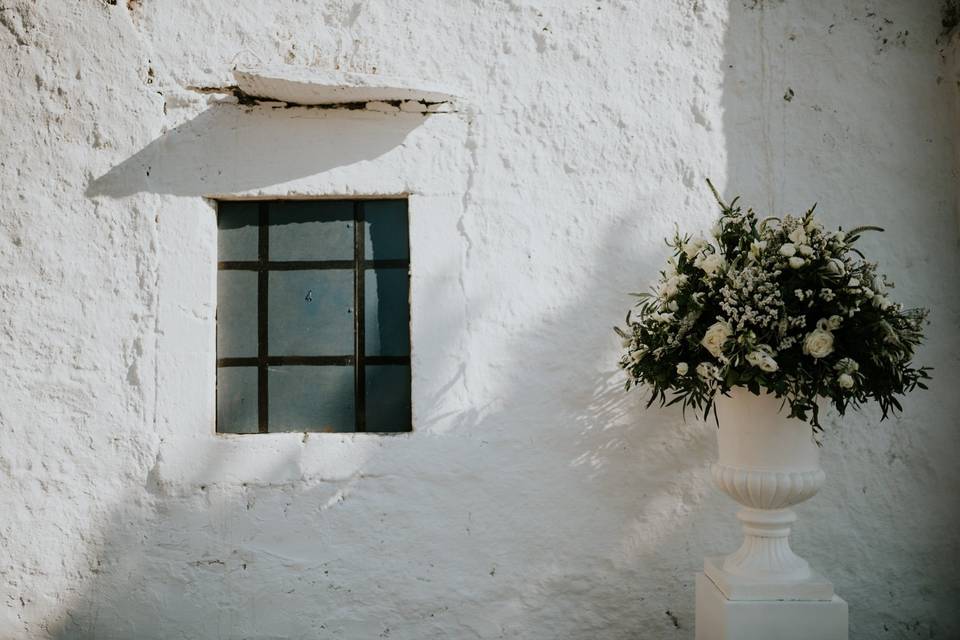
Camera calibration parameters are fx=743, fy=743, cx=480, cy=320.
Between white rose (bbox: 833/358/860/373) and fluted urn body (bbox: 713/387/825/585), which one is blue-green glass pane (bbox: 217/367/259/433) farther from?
white rose (bbox: 833/358/860/373)

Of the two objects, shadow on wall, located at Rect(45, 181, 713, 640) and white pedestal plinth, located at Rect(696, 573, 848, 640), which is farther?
shadow on wall, located at Rect(45, 181, 713, 640)

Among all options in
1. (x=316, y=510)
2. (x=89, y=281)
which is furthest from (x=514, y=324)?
(x=89, y=281)

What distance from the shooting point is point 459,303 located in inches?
119

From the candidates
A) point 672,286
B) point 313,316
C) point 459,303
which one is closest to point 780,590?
point 672,286

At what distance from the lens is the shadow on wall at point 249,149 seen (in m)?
3.04

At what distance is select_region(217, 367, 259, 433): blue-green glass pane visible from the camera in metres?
3.08

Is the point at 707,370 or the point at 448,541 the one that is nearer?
the point at 707,370

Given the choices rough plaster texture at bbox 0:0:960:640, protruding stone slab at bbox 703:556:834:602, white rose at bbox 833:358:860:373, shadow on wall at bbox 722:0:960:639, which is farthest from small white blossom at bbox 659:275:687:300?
protruding stone slab at bbox 703:556:834:602

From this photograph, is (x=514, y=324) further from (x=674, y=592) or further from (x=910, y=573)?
(x=910, y=573)

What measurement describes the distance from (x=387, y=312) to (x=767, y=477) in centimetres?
159

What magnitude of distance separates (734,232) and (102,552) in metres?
2.73

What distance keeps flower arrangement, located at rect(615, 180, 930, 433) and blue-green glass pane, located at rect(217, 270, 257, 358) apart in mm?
1598

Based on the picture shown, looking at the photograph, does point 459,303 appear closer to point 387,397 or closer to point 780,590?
point 387,397

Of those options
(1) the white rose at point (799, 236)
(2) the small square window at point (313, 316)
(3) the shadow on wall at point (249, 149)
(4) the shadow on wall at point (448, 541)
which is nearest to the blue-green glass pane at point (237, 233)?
(2) the small square window at point (313, 316)
